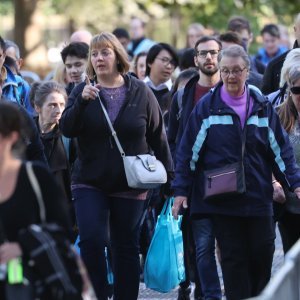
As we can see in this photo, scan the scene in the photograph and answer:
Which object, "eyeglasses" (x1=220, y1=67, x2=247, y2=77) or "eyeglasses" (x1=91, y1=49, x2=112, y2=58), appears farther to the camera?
"eyeglasses" (x1=91, y1=49, x2=112, y2=58)

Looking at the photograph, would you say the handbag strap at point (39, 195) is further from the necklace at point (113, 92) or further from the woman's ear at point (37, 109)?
the woman's ear at point (37, 109)

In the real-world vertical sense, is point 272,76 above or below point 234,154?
above

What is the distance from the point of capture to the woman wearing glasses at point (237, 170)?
8.11 meters

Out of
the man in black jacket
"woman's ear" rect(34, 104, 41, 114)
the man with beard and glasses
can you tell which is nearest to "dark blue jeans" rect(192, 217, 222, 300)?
the man with beard and glasses

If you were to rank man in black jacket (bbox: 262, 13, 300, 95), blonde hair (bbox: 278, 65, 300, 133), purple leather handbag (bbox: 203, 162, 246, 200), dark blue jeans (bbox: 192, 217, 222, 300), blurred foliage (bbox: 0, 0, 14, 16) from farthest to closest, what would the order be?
blurred foliage (bbox: 0, 0, 14, 16) → man in black jacket (bbox: 262, 13, 300, 95) → dark blue jeans (bbox: 192, 217, 222, 300) → blonde hair (bbox: 278, 65, 300, 133) → purple leather handbag (bbox: 203, 162, 246, 200)

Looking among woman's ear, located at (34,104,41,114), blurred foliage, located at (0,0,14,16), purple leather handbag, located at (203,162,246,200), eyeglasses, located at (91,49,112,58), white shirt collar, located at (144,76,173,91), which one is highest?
blurred foliage, located at (0,0,14,16)

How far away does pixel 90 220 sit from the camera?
28.1 ft

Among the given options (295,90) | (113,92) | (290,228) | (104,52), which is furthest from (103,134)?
(290,228)

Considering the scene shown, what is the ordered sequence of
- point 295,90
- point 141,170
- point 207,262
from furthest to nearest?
point 207,262
point 295,90
point 141,170

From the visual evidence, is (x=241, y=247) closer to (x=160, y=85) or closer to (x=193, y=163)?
(x=193, y=163)

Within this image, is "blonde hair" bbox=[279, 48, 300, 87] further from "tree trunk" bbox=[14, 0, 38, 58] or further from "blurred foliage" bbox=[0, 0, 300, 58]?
"tree trunk" bbox=[14, 0, 38, 58]

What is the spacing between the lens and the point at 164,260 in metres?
9.32

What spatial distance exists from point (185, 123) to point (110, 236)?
4.08 ft

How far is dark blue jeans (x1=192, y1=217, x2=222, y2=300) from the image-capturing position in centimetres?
952
